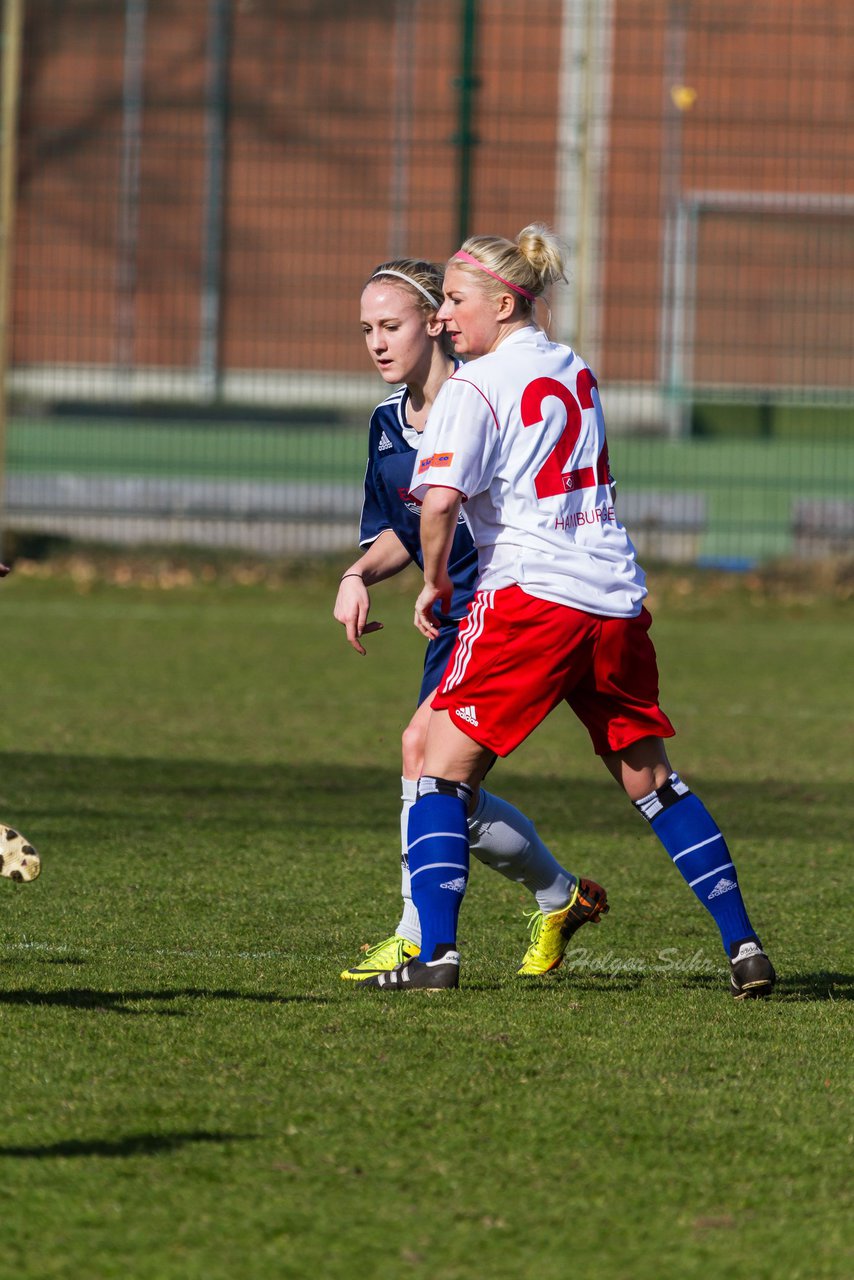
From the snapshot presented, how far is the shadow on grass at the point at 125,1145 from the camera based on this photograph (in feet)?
9.99

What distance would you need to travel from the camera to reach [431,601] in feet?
13.5

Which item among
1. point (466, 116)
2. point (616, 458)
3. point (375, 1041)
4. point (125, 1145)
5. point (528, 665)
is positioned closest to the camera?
point (125, 1145)

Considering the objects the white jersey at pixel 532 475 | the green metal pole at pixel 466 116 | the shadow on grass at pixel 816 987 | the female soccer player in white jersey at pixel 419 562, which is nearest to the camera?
the white jersey at pixel 532 475

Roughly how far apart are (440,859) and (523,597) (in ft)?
2.00

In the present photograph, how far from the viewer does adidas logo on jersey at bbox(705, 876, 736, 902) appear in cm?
424

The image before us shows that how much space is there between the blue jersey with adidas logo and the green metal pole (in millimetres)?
9953

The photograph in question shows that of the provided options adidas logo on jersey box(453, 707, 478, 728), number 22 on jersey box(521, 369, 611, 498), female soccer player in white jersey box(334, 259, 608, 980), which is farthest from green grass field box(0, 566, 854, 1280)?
number 22 on jersey box(521, 369, 611, 498)

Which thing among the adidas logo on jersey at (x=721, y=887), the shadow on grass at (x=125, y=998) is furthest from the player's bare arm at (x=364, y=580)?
the adidas logo on jersey at (x=721, y=887)

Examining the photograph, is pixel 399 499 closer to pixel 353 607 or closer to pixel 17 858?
pixel 353 607

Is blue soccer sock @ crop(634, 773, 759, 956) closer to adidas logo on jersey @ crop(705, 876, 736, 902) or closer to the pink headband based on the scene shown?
adidas logo on jersey @ crop(705, 876, 736, 902)

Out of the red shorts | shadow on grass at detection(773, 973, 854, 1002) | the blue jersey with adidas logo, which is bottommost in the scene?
shadow on grass at detection(773, 973, 854, 1002)

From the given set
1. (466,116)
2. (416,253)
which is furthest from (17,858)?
(416,253)

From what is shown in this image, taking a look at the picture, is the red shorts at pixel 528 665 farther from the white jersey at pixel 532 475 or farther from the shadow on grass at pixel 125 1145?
the shadow on grass at pixel 125 1145

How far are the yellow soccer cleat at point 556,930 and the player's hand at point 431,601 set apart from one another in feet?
2.46
